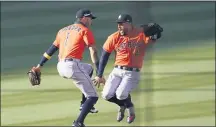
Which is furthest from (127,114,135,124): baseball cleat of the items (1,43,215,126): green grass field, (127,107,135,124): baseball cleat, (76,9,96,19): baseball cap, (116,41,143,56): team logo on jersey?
(1,43,215,126): green grass field

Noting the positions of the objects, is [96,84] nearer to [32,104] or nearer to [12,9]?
[12,9]

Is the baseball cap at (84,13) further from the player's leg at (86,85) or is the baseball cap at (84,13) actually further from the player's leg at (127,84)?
the player's leg at (127,84)

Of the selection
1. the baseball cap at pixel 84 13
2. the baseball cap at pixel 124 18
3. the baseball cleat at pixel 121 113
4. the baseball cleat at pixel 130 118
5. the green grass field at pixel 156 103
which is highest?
the baseball cap at pixel 84 13

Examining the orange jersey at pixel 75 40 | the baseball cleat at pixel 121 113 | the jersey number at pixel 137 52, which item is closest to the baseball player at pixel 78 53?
the orange jersey at pixel 75 40

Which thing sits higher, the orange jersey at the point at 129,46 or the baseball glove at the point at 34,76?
the orange jersey at the point at 129,46

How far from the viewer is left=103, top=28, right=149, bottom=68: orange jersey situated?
782 cm

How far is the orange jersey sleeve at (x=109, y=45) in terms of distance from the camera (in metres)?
7.82

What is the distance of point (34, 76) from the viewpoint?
317 inches

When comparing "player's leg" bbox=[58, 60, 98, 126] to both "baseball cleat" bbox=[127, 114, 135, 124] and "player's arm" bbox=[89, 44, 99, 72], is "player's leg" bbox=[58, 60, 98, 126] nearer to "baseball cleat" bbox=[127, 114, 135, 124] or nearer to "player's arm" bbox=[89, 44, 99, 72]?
"player's arm" bbox=[89, 44, 99, 72]

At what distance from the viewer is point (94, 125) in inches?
778

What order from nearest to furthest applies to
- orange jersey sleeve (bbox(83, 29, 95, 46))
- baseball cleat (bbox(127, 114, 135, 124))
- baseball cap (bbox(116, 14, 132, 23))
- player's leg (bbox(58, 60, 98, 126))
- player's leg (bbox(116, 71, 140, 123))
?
baseball cap (bbox(116, 14, 132, 23)), orange jersey sleeve (bbox(83, 29, 95, 46)), player's leg (bbox(116, 71, 140, 123)), player's leg (bbox(58, 60, 98, 126)), baseball cleat (bbox(127, 114, 135, 124))

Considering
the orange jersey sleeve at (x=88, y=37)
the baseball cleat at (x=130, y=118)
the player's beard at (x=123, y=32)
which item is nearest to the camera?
the player's beard at (x=123, y=32)

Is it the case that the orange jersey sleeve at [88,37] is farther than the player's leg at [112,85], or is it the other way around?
the player's leg at [112,85]

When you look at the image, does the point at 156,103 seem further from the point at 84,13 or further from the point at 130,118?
the point at 84,13
